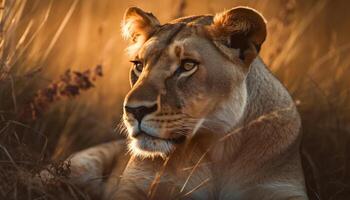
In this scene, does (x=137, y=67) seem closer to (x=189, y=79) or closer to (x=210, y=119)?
(x=189, y=79)

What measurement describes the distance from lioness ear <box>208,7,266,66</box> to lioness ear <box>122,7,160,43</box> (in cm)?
42

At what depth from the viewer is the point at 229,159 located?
5.10 m

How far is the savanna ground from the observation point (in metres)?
5.18

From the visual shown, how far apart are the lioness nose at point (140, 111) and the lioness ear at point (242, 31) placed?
0.69 metres

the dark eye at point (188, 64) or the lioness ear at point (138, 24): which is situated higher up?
the lioness ear at point (138, 24)

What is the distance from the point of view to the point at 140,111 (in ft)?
15.2

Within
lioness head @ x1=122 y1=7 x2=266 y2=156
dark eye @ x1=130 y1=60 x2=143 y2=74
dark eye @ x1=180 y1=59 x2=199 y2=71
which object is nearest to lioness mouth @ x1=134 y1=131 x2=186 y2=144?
lioness head @ x1=122 y1=7 x2=266 y2=156

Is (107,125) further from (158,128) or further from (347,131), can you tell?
(158,128)

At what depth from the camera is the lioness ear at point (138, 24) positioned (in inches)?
213

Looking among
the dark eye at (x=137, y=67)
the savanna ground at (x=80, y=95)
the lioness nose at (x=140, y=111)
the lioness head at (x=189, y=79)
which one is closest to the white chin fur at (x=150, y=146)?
the lioness head at (x=189, y=79)

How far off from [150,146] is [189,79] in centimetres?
43

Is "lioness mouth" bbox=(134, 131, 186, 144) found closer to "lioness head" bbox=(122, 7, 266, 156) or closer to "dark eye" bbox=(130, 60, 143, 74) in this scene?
"lioness head" bbox=(122, 7, 266, 156)

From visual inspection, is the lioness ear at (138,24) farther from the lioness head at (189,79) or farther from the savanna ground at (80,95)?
the savanna ground at (80,95)

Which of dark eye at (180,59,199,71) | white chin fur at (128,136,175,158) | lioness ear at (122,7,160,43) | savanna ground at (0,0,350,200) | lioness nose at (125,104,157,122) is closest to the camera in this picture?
lioness nose at (125,104,157,122)
